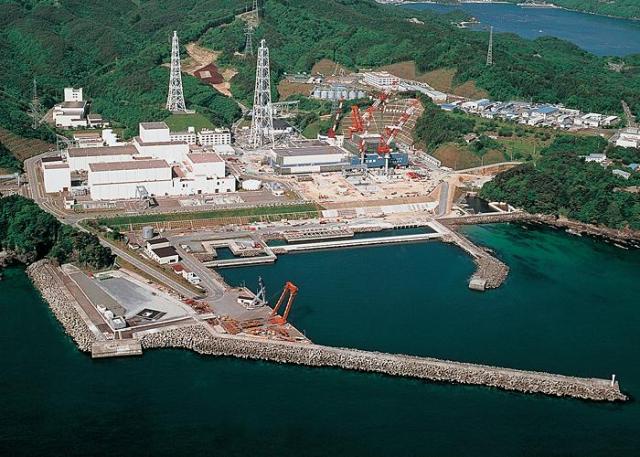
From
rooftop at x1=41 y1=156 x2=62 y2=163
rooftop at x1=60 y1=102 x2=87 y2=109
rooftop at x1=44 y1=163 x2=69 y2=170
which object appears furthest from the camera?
rooftop at x1=60 y1=102 x2=87 y2=109

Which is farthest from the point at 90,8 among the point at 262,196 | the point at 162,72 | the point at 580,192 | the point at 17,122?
the point at 580,192

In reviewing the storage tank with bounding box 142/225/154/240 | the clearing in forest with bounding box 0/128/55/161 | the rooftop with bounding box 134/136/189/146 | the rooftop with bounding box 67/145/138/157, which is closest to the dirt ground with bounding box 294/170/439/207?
the rooftop with bounding box 134/136/189/146

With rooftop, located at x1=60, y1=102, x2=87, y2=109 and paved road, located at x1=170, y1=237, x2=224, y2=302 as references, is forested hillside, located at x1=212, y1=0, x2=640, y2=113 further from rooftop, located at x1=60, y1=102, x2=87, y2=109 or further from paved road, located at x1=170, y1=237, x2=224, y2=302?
paved road, located at x1=170, y1=237, x2=224, y2=302

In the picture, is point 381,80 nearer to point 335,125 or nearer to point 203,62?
point 335,125

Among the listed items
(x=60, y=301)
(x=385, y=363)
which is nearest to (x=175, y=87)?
(x=60, y=301)

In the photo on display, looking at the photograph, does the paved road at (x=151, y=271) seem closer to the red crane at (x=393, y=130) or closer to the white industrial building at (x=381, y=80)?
the red crane at (x=393, y=130)

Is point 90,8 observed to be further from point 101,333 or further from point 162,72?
point 101,333
